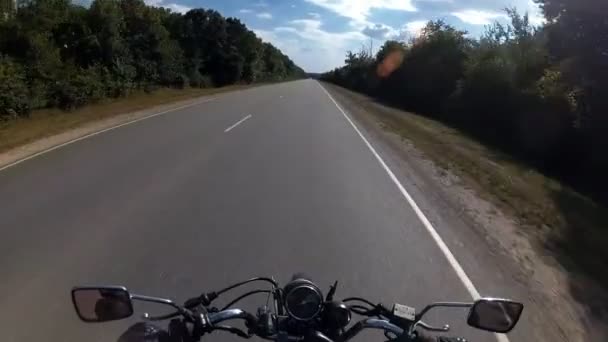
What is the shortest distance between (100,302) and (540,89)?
24.5 metres

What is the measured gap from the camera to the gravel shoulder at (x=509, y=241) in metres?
6.31

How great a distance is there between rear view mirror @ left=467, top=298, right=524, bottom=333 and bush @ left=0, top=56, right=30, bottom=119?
2269cm

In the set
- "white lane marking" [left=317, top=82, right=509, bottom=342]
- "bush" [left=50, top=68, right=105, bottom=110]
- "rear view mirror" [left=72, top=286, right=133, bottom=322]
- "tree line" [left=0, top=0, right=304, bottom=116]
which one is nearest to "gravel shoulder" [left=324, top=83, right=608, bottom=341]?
"white lane marking" [left=317, top=82, right=509, bottom=342]

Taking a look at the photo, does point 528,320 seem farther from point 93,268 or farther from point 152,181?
point 152,181

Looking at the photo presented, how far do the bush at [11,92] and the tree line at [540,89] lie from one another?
61.4ft

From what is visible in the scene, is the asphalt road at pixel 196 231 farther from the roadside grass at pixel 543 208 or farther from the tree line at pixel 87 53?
the tree line at pixel 87 53

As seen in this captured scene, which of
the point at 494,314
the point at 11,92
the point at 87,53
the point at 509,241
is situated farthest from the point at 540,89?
the point at 87,53

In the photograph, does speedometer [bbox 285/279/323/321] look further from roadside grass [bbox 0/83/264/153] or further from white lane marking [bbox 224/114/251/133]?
white lane marking [bbox 224/114/251/133]

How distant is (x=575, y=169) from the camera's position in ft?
66.5

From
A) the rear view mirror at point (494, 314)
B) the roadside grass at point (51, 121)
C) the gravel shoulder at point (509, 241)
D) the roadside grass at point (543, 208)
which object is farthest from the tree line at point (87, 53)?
the rear view mirror at point (494, 314)

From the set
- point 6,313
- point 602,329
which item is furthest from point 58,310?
point 602,329

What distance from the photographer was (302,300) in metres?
2.95

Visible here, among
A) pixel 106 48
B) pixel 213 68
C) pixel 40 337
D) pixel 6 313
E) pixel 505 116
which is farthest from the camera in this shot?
pixel 213 68

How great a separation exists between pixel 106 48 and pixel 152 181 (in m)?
30.4
